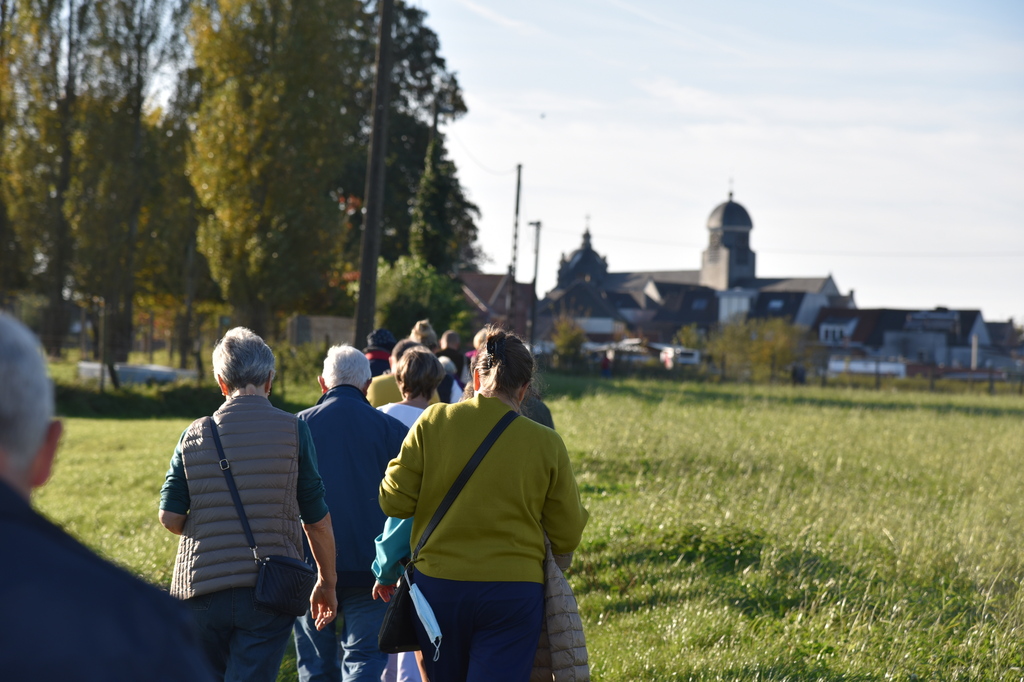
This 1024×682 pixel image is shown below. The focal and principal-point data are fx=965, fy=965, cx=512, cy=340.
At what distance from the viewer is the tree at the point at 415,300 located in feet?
108

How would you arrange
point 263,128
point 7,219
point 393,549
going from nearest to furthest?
point 393,549 → point 263,128 → point 7,219

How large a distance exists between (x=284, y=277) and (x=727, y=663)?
78.7 feet

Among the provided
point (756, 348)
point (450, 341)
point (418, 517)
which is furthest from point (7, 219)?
point (756, 348)

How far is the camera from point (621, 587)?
7.82m

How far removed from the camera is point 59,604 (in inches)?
53.5

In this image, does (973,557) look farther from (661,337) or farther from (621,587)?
(661,337)

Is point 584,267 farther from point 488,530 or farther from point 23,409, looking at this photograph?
point 23,409

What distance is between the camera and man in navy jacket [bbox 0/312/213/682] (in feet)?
4.35

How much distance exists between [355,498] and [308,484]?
2.94ft

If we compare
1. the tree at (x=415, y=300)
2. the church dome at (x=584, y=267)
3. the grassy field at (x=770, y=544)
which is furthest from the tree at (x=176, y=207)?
the church dome at (x=584, y=267)

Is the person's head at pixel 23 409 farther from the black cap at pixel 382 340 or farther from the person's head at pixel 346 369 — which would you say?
the black cap at pixel 382 340

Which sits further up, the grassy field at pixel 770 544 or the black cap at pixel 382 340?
the black cap at pixel 382 340

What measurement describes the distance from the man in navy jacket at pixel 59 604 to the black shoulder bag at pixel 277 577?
2524 millimetres

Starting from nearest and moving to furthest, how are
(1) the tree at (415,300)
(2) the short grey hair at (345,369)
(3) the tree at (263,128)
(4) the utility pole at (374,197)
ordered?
(2) the short grey hair at (345,369) < (4) the utility pole at (374,197) < (3) the tree at (263,128) < (1) the tree at (415,300)
